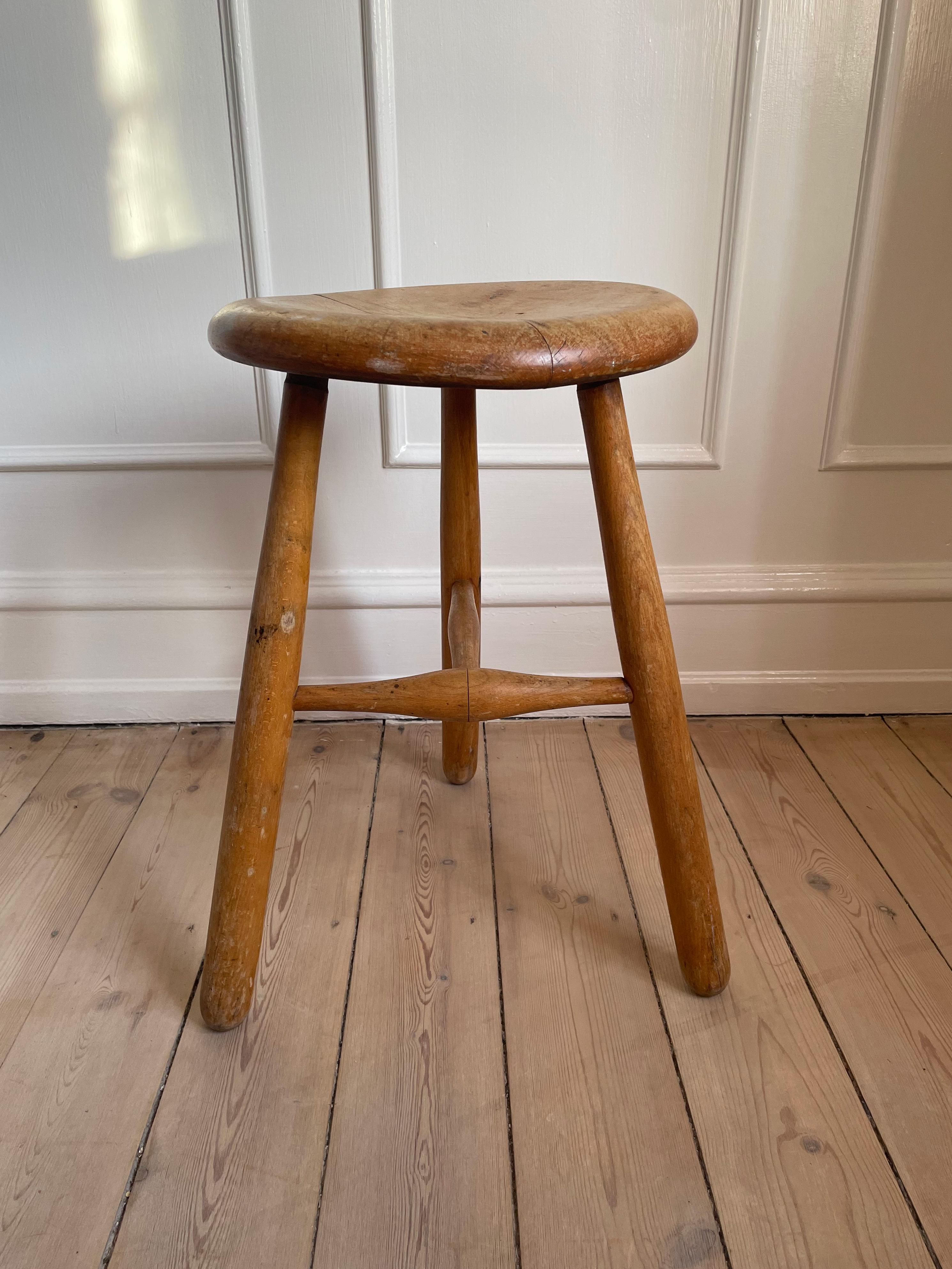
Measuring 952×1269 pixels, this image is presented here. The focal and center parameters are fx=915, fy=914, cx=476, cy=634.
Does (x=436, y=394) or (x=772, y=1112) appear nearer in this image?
(x=772, y=1112)

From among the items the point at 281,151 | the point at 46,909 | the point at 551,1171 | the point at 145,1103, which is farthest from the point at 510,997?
the point at 281,151

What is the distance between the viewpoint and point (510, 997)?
697mm

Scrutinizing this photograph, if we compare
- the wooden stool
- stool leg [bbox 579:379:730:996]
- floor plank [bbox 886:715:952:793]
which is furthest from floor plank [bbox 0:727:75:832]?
floor plank [bbox 886:715:952:793]

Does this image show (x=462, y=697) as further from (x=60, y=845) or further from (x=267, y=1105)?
(x=60, y=845)

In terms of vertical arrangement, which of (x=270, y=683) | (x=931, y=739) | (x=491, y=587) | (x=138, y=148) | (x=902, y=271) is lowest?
(x=931, y=739)

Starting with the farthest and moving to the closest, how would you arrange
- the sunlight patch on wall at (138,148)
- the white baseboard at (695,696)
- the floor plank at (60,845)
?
the white baseboard at (695,696) → the sunlight patch on wall at (138,148) → the floor plank at (60,845)

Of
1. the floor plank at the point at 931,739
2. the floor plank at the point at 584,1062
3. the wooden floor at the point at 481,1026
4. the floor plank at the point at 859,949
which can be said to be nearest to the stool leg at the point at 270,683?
the wooden floor at the point at 481,1026

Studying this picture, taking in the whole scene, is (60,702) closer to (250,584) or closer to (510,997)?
(250,584)

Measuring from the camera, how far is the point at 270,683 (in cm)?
62

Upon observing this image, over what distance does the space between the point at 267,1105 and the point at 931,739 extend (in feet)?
2.68

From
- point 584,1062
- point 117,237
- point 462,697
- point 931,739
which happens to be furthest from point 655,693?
point 117,237

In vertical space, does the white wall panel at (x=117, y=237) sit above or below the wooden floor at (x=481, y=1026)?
above

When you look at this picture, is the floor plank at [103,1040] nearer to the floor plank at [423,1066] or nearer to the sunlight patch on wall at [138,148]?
the floor plank at [423,1066]

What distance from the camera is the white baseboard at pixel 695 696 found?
3.52ft
